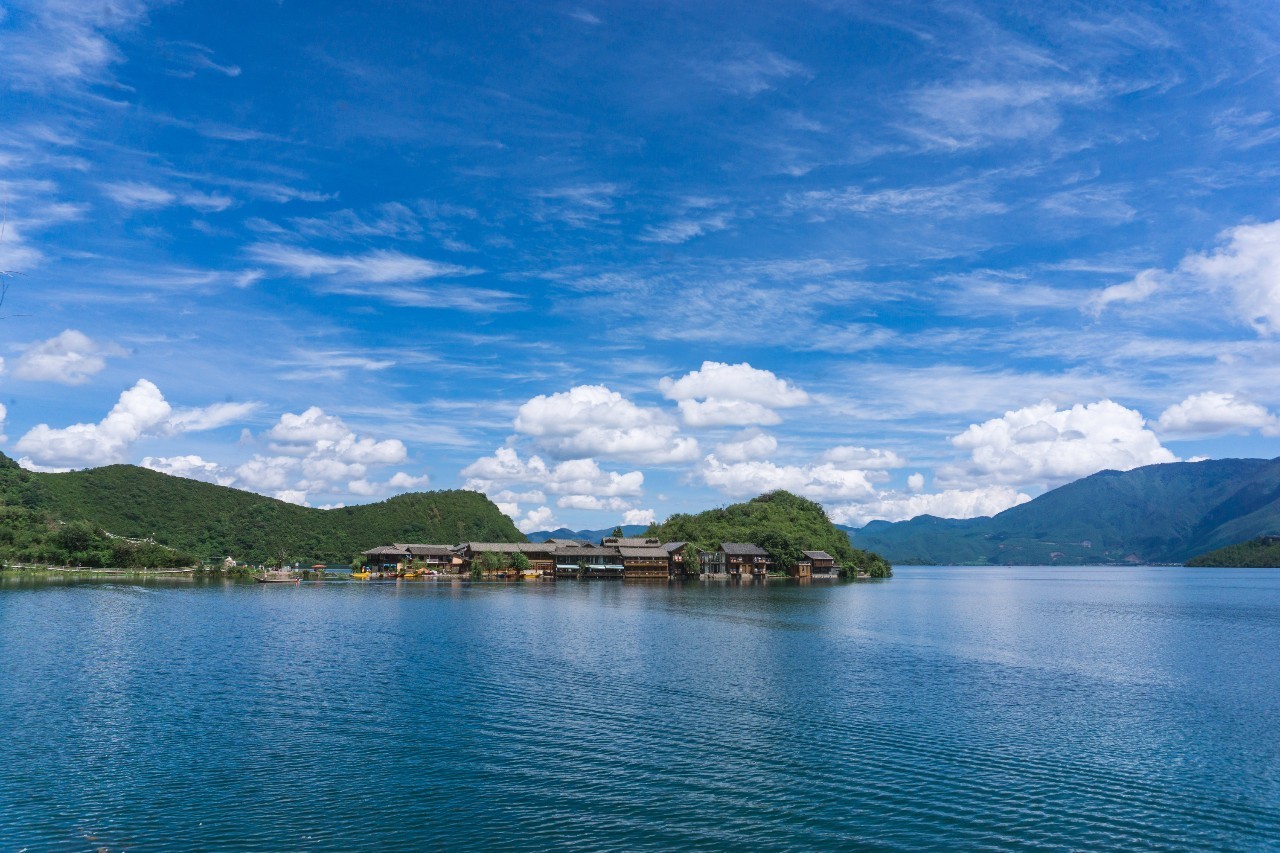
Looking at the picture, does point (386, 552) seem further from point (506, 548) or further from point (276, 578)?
point (276, 578)

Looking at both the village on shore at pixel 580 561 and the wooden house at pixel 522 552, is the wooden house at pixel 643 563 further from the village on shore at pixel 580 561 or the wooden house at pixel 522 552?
the wooden house at pixel 522 552

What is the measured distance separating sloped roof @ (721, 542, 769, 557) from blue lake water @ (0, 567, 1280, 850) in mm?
100822

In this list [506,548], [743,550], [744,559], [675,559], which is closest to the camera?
[506,548]

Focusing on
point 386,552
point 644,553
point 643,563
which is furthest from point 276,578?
point 644,553

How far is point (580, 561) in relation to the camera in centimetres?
15588

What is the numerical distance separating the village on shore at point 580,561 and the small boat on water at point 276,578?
16.2m

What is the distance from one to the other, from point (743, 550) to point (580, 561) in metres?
36.1

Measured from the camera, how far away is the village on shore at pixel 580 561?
147 m

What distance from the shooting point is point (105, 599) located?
76.6 meters

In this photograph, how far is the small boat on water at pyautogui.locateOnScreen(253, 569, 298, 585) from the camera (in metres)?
121

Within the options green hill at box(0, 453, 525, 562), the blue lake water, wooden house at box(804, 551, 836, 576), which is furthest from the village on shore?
the blue lake water

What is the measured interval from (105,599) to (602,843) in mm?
80069

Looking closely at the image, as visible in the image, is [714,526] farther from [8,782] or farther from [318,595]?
[8,782]

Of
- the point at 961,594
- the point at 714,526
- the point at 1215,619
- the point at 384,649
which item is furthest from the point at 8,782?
the point at 714,526
